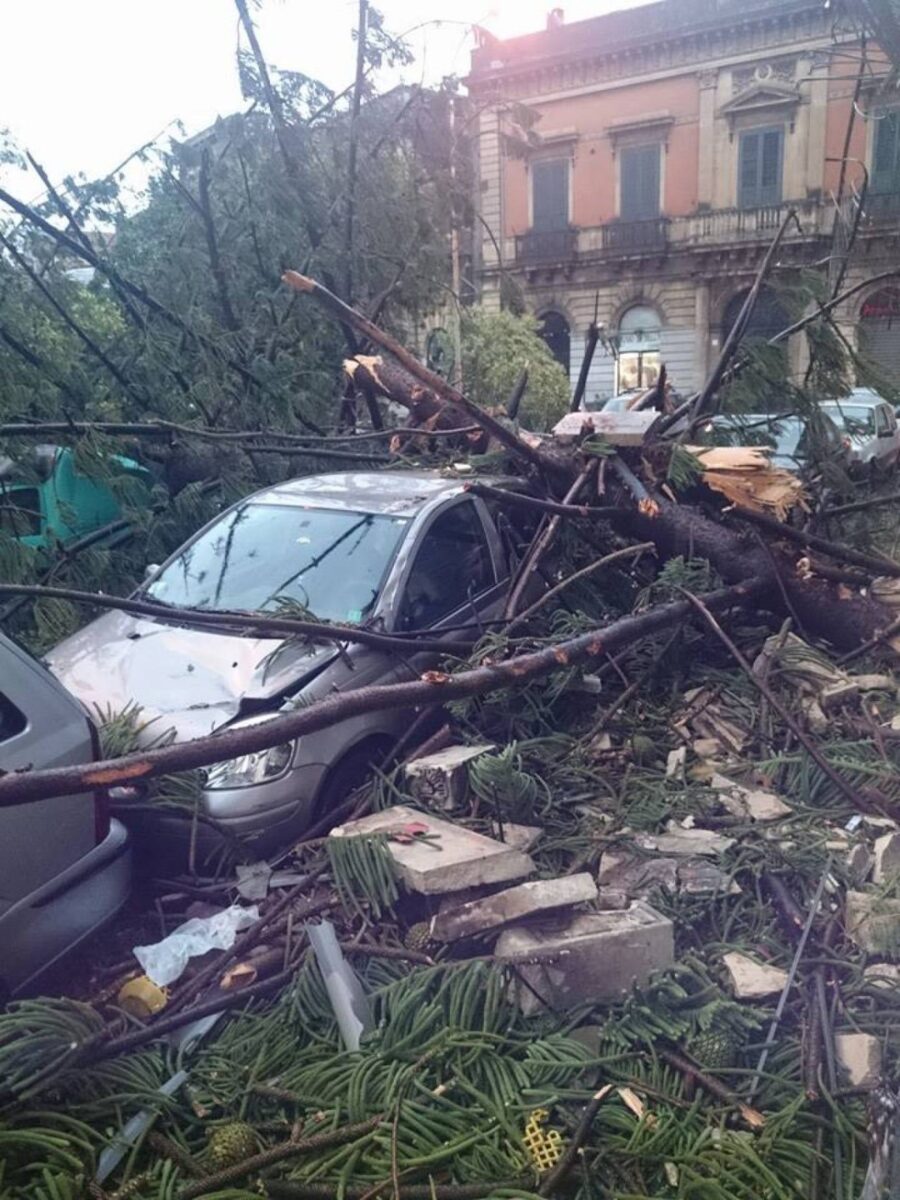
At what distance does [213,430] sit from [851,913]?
464cm

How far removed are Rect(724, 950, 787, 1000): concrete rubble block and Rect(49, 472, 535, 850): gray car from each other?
1719 millimetres

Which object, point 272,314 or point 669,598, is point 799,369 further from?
point 272,314

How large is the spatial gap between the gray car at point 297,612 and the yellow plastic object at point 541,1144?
1.59 meters

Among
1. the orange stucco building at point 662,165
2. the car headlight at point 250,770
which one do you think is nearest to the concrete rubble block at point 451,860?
the car headlight at point 250,770

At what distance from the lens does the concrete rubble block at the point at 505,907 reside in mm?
3111

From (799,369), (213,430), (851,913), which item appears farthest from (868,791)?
(213,430)

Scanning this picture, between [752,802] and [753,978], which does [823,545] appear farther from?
[753,978]

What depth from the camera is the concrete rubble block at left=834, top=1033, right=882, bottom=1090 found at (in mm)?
2697

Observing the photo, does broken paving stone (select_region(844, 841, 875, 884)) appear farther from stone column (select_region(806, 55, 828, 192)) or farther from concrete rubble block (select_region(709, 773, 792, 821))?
stone column (select_region(806, 55, 828, 192))

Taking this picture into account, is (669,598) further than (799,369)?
No

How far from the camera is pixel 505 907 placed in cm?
314

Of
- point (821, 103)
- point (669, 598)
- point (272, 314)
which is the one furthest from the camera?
point (821, 103)

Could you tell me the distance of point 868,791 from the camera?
392 cm

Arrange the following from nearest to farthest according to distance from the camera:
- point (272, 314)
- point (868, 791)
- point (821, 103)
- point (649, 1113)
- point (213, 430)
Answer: point (649, 1113)
point (868, 791)
point (213, 430)
point (272, 314)
point (821, 103)
